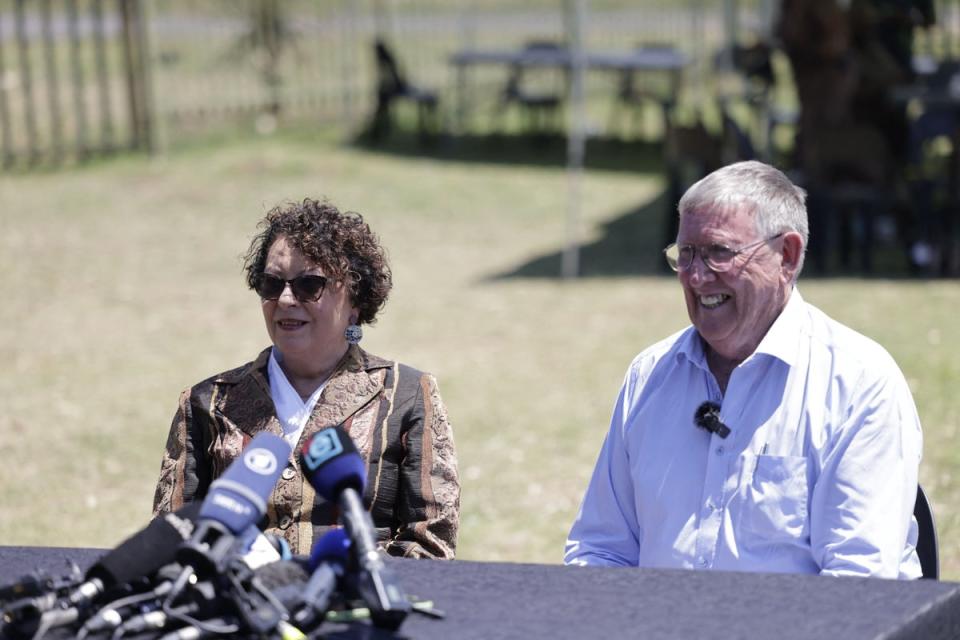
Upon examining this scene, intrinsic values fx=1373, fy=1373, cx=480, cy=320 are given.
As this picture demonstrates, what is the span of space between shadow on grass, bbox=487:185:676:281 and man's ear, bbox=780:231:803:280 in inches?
280

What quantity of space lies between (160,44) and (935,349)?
11.0 m

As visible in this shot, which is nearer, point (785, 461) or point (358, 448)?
point (785, 461)

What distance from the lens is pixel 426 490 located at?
3281mm

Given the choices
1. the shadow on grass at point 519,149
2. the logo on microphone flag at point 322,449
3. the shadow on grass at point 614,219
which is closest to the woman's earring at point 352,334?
the logo on microphone flag at point 322,449

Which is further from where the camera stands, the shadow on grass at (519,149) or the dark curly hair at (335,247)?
the shadow on grass at (519,149)

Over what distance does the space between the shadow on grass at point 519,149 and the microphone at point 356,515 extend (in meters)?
12.9

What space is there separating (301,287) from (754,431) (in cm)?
113

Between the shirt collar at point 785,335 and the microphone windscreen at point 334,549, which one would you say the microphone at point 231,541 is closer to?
the microphone windscreen at point 334,549

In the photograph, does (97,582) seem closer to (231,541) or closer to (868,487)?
(231,541)

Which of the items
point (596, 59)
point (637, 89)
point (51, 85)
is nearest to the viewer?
point (51, 85)

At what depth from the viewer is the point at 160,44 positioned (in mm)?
16109

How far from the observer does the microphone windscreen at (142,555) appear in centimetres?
207

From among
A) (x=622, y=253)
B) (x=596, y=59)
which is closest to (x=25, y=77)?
(x=596, y=59)

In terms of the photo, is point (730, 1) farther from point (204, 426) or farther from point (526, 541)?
point (204, 426)
